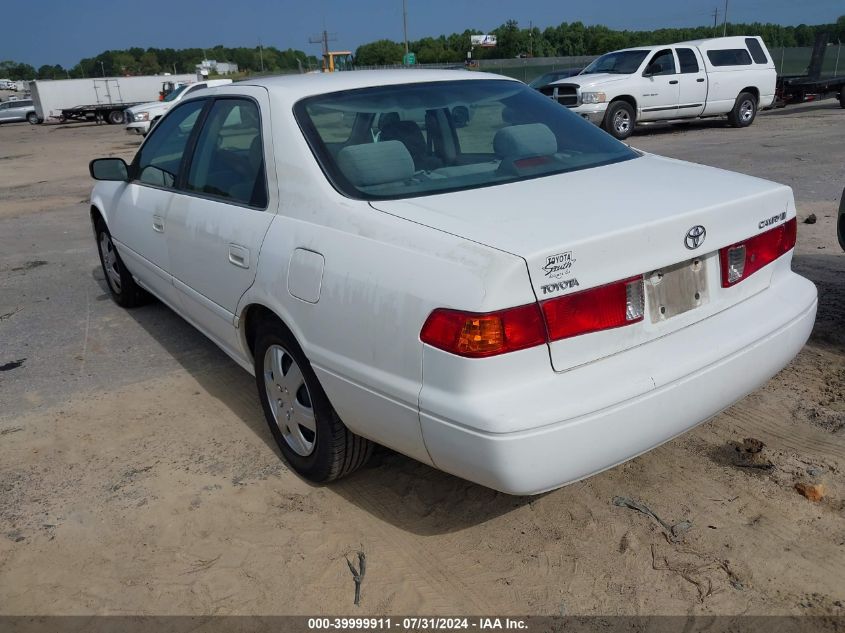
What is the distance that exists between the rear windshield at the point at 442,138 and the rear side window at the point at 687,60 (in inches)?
566

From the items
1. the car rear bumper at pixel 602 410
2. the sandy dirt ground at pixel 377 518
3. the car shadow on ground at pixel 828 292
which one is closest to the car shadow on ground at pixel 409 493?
the sandy dirt ground at pixel 377 518

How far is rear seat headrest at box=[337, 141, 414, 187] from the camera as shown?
2943 millimetres

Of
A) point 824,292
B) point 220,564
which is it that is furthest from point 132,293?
point 824,292

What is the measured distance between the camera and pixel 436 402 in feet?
7.62

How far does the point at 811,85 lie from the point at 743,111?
337 centimetres

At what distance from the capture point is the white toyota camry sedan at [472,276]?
89.7 inches

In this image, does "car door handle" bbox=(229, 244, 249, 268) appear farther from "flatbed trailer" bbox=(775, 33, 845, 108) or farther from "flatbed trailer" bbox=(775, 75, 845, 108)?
"flatbed trailer" bbox=(775, 75, 845, 108)

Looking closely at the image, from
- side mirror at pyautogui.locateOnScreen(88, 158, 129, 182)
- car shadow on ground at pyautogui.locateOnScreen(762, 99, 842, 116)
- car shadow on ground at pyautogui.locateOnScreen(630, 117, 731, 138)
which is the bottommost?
car shadow on ground at pyautogui.locateOnScreen(762, 99, 842, 116)

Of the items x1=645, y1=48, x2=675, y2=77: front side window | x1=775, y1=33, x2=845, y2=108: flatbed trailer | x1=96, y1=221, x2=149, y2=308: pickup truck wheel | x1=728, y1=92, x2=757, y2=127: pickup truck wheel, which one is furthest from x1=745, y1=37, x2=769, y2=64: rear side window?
x1=96, y1=221, x2=149, y2=308: pickup truck wheel

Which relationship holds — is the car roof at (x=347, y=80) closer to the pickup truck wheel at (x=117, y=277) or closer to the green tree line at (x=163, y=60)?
the pickup truck wheel at (x=117, y=277)

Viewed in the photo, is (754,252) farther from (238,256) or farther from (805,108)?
(805,108)

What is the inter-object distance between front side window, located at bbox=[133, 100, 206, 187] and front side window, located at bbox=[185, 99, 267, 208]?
0.25 m

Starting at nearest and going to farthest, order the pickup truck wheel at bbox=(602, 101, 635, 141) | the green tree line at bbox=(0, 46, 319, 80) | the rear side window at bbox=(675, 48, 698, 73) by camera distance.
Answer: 1. the pickup truck wheel at bbox=(602, 101, 635, 141)
2. the rear side window at bbox=(675, 48, 698, 73)
3. the green tree line at bbox=(0, 46, 319, 80)

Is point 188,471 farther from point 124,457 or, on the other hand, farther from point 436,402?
point 436,402
